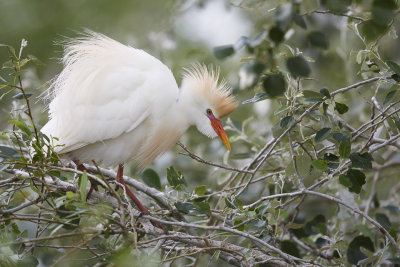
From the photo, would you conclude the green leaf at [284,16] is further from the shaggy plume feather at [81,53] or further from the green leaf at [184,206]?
the shaggy plume feather at [81,53]

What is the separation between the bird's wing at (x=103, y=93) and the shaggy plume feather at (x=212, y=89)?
20cm

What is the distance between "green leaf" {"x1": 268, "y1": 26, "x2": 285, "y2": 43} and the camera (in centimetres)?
149

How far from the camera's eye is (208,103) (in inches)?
124

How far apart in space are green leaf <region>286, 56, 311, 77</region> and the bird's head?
1523 mm

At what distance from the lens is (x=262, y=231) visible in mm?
2400

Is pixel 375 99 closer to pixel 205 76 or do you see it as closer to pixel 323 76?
pixel 205 76

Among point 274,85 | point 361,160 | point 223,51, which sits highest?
point 223,51

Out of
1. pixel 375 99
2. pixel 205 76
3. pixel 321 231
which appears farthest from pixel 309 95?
pixel 205 76

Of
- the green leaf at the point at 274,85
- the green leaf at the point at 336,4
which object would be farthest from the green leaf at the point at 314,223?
the green leaf at the point at 336,4

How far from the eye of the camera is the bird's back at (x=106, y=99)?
2891mm

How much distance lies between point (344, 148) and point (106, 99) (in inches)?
53.7

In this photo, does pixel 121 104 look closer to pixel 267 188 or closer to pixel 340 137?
pixel 267 188

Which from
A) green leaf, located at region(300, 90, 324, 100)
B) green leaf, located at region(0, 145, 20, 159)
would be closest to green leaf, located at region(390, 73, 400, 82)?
green leaf, located at region(300, 90, 324, 100)

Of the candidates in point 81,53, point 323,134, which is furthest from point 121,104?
point 323,134
